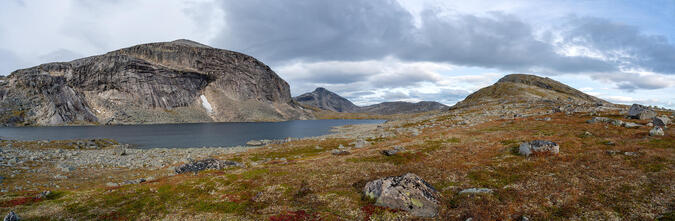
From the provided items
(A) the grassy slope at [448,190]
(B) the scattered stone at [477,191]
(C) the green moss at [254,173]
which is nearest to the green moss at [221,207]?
(A) the grassy slope at [448,190]

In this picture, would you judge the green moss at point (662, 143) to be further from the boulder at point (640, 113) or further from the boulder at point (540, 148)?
the boulder at point (640, 113)

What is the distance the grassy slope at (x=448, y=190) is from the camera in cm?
1714

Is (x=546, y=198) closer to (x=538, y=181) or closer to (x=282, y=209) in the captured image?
(x=538, y=181)

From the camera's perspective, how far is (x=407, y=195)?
1886 centimetres

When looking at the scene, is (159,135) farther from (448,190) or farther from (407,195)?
(448,190)

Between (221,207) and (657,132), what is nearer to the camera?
(221,207)

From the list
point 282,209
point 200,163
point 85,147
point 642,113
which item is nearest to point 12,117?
point 85,147

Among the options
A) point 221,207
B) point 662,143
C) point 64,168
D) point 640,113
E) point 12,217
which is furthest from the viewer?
point 640,113

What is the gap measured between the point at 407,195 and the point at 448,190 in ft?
15.9

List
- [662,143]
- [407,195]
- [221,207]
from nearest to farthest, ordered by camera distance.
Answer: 1. [407,195]
2. [221,207]
3. [662,143]

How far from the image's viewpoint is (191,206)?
69.2 feet

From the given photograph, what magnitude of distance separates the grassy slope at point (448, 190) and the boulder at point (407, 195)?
0.84 m

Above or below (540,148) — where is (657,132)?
above

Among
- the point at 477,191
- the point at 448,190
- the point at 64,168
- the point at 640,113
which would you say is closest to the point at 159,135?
the point at 64,168
